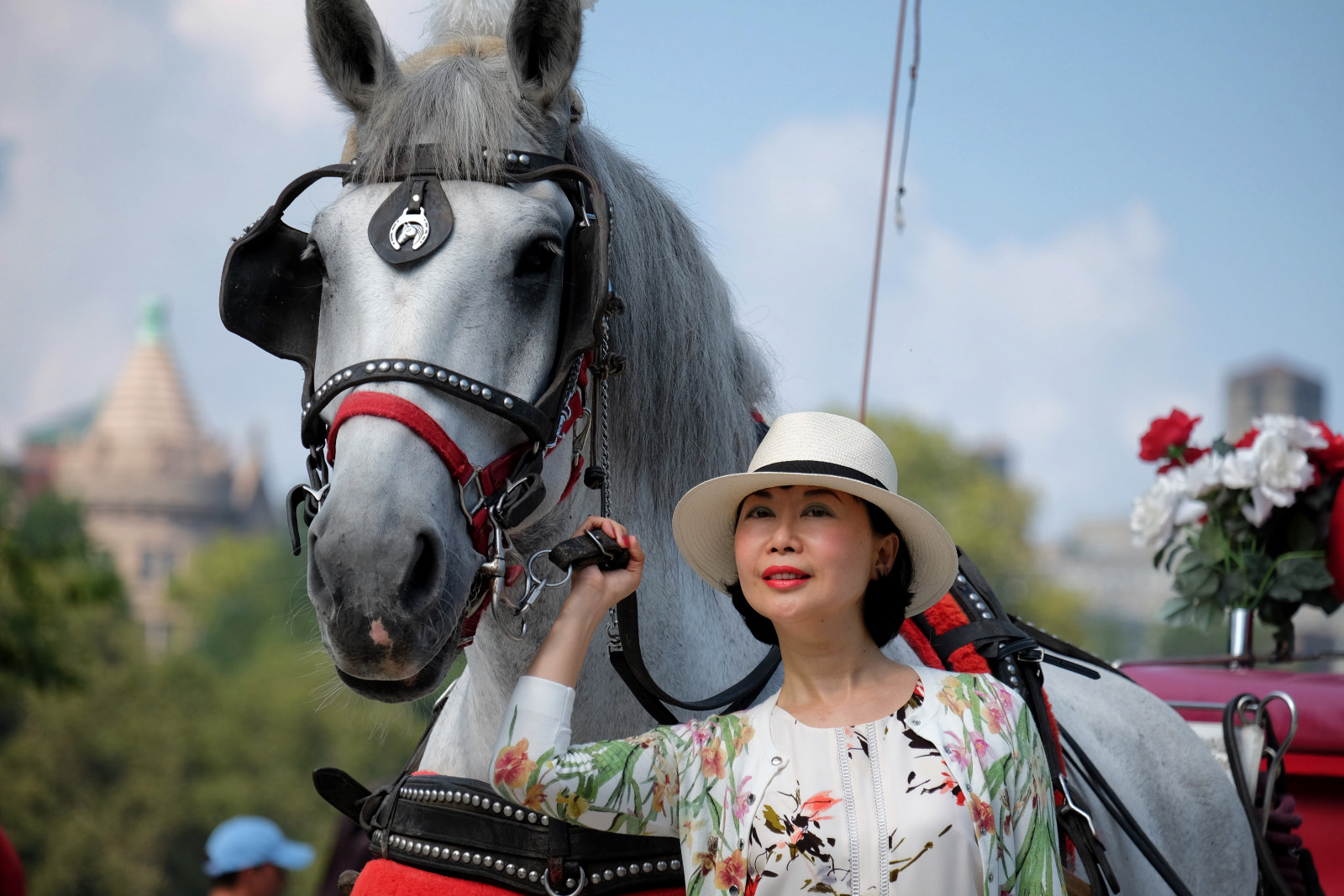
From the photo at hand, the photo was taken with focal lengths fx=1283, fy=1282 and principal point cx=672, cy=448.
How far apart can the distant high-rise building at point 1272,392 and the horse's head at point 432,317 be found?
105 meters

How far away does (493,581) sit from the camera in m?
2.13

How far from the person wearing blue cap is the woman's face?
13.6 ft

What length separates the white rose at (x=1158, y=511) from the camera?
484 cm

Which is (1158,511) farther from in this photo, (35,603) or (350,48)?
(35,603)

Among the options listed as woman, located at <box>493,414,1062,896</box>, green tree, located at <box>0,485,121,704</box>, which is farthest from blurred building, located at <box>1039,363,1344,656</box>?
woman, located at <box>493,414,1062,896</box>

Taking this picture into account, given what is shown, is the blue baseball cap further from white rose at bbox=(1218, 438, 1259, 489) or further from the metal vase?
white rose at bbox=(1218, 438, 1259, 489)

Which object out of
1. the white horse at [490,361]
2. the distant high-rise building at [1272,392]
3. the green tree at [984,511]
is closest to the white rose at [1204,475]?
the white horse at [490,361]

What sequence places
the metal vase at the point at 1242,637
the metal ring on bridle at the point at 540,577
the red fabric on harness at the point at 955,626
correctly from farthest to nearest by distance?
the metal vase at the point at 1242,637
the red fabric on harness at the point at 955,626
the metal ring on bridle at the point at 540,577

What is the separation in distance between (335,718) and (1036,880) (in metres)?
37.8

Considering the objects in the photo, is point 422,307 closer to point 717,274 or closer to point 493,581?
point 493,581

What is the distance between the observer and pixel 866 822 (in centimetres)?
193

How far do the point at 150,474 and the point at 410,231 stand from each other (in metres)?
90.2

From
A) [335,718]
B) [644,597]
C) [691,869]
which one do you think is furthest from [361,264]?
[335,718]

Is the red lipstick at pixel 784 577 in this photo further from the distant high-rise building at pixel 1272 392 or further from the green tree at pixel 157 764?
the distant high-rise building at pixel 1272 392
